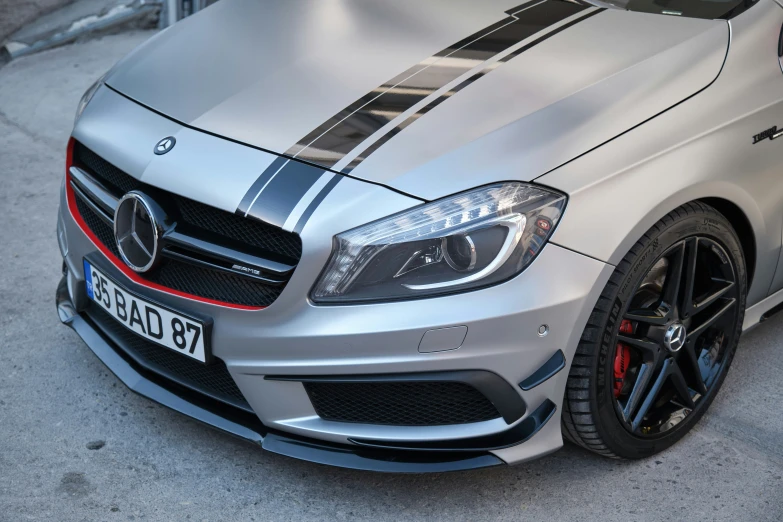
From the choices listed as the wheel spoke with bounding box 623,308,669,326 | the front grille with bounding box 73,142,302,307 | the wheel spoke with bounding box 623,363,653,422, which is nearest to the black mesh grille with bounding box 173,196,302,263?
the front grille with bounding box 73,142,302,307

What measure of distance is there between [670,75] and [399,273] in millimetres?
842

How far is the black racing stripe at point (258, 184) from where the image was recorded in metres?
1.99

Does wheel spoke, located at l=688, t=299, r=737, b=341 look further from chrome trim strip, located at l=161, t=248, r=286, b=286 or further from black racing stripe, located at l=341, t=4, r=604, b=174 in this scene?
chrome trim strip, located at l=161, t=248, r=286, b=286

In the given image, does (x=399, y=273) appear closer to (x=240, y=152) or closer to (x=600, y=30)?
(x=240, y=152)

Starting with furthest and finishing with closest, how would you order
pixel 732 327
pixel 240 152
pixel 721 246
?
1. pixel 732 327
2. pixel 721 246
3. pixel 240 152

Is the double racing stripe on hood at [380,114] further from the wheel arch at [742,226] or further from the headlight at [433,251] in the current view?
the wheel arch at [742,226]

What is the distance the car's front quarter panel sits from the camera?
1991 mm

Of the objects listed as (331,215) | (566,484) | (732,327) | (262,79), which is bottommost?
(566,484)

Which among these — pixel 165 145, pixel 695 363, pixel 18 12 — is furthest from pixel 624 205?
pixel 18 12

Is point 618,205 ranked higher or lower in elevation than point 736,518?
higher

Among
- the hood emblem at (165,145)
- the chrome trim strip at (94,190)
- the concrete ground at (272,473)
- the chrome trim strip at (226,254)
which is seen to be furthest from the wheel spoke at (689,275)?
the chrome trim strip at (94,190)

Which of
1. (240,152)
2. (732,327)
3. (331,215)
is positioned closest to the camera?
(331,215)

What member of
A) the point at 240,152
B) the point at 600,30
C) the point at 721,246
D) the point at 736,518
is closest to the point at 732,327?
the point at 721,246

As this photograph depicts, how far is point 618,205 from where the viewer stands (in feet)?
6.62
